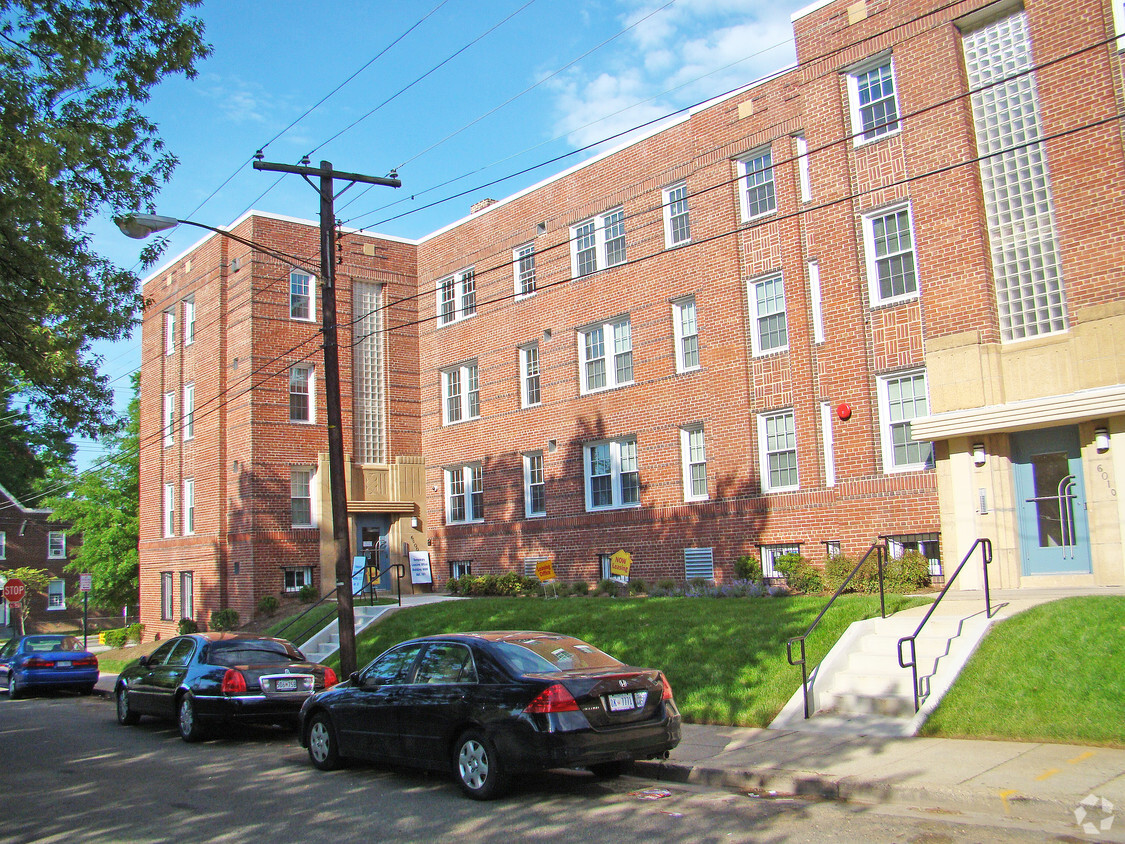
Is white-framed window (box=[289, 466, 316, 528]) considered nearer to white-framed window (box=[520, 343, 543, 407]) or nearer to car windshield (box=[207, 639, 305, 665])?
white-framed window (box=[520, 343, 543, 407])

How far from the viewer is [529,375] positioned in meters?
27.2

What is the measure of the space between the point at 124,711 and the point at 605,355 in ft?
46.4

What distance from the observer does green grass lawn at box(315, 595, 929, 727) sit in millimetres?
11492

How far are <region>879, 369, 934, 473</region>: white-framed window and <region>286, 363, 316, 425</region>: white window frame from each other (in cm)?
1830

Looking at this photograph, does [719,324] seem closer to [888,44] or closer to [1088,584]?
[888,44]

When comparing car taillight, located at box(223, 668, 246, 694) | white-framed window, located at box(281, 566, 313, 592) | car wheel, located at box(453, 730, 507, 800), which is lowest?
car wheel, located at box(453, 730, 507, 800)

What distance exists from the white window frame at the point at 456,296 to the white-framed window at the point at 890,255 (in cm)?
1306

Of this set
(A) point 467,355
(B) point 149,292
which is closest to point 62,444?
(B) point 149,292

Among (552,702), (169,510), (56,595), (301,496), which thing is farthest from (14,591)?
(56,595)

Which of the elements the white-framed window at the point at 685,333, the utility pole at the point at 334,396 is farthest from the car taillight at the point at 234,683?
the white-framed window at the point at 685,333

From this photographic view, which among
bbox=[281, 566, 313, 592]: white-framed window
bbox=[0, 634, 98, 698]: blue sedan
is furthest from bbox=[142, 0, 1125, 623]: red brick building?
bbox=[0, 634, 98, 698]: blue sedan

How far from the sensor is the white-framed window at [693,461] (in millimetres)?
22359

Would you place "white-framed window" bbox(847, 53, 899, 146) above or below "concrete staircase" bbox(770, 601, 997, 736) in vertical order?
above

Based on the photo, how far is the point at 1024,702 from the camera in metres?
9.38
